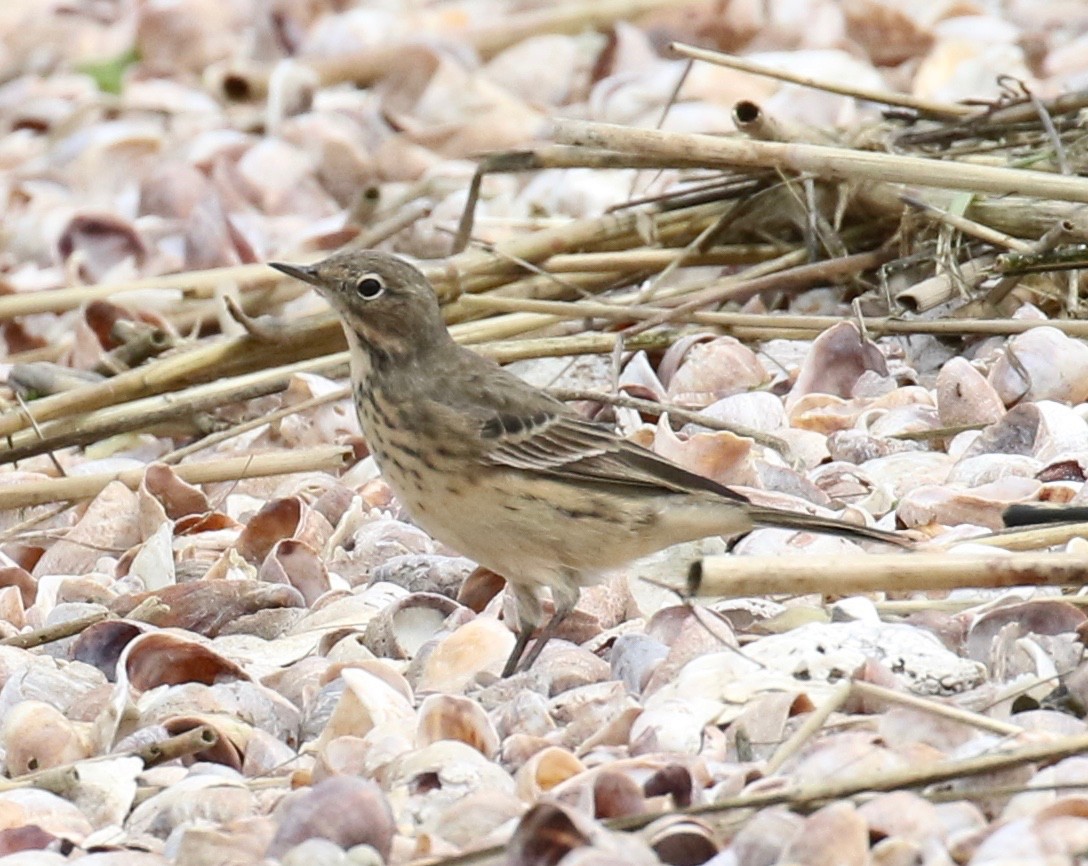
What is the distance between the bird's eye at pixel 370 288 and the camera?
453 centimetres

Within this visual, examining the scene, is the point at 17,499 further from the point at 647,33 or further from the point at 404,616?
the point at 647,33

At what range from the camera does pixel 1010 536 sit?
149 inches

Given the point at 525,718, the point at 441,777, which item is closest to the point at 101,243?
the point at 525,718

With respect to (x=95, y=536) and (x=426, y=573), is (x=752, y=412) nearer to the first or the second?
(x=426, y=573)

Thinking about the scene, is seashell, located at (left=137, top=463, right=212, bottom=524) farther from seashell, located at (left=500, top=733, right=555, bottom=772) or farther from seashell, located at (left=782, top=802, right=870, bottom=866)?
seashell, located at (left=782, top=802, right=870, bottom=866)

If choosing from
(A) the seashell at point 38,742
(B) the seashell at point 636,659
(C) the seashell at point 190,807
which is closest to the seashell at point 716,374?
(B) the seashell at point 636,659

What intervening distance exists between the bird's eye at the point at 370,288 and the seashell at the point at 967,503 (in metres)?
1.26

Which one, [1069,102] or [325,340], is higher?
[1069,102]

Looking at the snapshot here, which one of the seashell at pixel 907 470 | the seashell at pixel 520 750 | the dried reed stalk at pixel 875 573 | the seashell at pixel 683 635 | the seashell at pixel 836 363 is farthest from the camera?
the seashell at pixel 836 363

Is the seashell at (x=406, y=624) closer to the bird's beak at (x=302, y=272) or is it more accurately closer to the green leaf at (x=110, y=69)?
the bird's beak at (x=302, y=272)

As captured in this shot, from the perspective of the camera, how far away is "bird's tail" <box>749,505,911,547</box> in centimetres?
377

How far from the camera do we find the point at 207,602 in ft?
13.7

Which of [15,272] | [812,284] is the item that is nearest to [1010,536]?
[812,284]

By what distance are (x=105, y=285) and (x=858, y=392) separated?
2554mm
